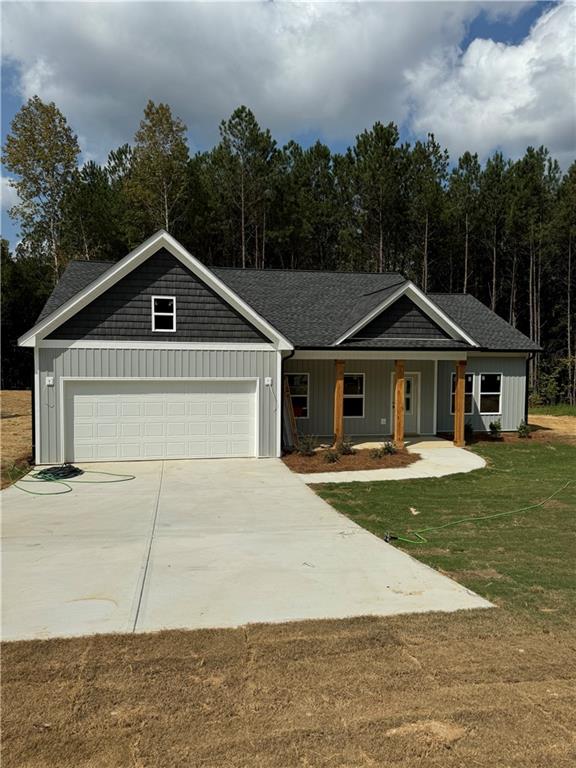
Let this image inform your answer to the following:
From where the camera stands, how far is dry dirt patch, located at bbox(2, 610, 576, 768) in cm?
328

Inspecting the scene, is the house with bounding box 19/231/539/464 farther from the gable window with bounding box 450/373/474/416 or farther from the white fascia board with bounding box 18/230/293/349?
the gable window with bounding box 450/373/474/416

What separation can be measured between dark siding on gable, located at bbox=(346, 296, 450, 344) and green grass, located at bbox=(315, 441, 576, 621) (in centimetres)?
435

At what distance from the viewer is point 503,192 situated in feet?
111

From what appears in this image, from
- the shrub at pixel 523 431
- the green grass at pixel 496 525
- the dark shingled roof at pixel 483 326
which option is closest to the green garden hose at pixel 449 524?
the green grass at pixel 496 525

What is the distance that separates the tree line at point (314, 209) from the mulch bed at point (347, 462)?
21.0m

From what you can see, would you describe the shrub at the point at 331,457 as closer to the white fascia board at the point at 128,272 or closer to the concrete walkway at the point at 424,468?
the concrete walkway at the point at 424,468

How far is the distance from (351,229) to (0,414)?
23.1 metres

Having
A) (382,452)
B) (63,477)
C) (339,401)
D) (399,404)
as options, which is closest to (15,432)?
(63,477)

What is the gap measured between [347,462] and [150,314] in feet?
20.9

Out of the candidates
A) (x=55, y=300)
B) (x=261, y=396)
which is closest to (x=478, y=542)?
(x=261, y=396)

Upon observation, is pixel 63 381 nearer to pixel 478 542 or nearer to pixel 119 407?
pixel 119 407

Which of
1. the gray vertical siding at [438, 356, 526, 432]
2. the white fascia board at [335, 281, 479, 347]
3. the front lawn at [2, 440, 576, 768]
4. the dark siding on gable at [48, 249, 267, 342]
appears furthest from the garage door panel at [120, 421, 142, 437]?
the gray vertical siding at [438, 356, 526, 432]

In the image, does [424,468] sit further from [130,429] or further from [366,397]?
[130,429]

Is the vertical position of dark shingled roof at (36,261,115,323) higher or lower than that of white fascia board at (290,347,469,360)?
higher
